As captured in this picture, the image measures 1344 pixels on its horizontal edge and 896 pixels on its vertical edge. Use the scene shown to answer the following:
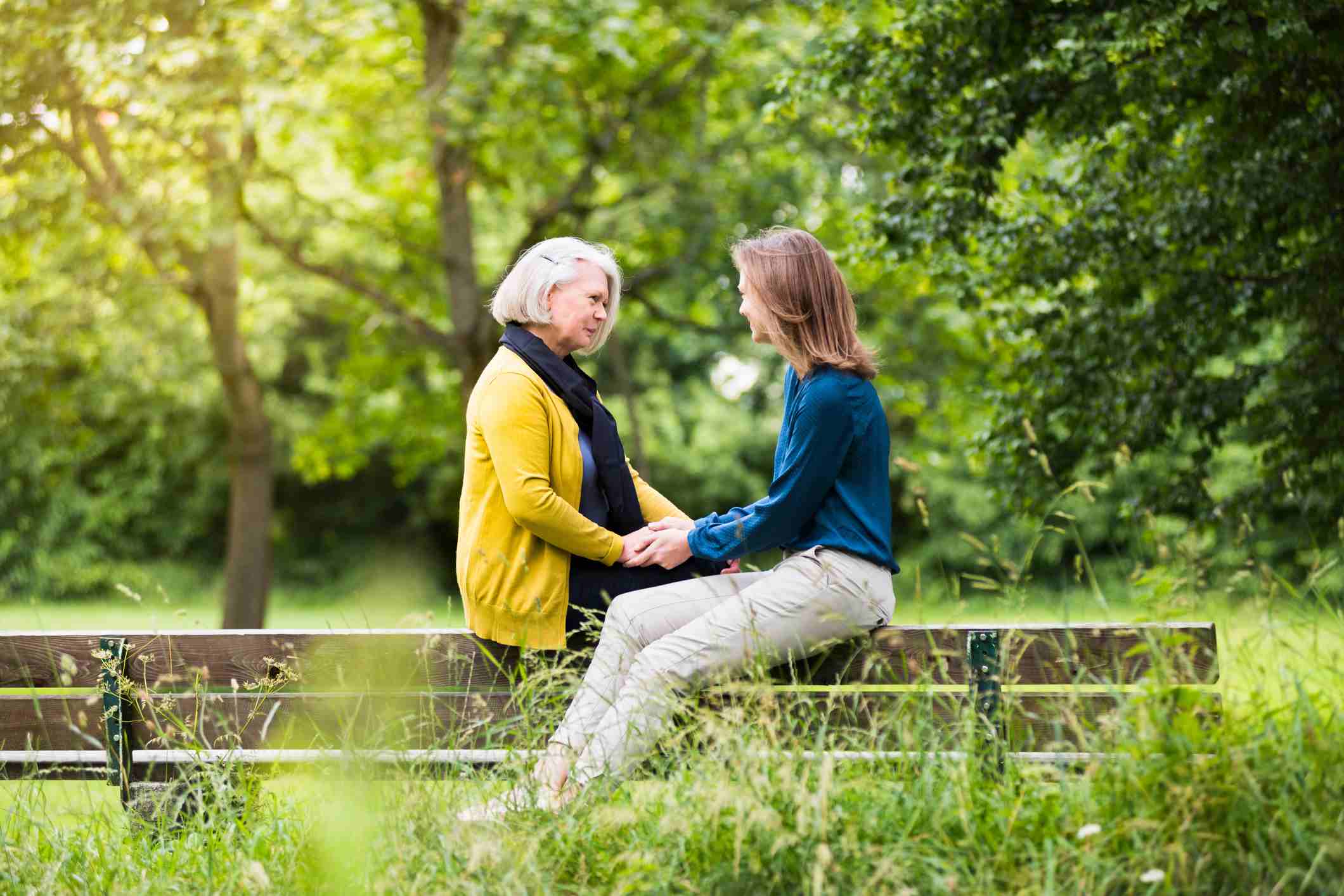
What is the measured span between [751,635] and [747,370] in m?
13.8

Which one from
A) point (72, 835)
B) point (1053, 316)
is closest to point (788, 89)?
point (1053, 316)

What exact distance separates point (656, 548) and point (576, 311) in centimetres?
82

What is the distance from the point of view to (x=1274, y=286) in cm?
610

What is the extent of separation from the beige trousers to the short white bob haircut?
1.01 meters

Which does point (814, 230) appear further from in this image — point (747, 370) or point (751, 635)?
point (751, 635)

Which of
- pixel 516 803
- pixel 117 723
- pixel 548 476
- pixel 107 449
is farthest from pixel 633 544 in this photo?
pixel 107 449

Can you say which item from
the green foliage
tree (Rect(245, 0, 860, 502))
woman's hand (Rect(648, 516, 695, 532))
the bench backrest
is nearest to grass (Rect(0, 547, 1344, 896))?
the bench backrest

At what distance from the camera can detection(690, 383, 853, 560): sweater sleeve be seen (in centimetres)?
326

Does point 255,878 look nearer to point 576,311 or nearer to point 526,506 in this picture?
point 526,506

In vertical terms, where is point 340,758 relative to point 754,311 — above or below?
below

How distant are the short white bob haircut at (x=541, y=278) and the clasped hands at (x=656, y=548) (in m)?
0.71

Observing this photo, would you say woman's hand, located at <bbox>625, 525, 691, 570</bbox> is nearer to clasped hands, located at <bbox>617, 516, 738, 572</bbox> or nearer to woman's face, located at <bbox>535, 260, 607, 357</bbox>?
clasped hands, located at <bbox>617, 516, 738, 572</bbox>

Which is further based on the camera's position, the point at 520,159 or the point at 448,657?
the point at 520,159

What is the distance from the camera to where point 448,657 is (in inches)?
120
